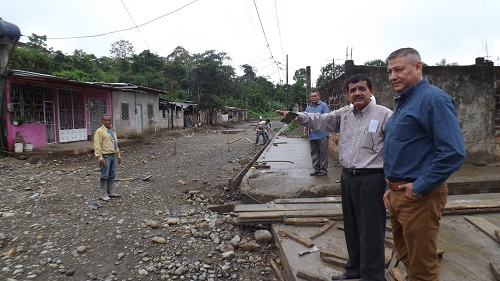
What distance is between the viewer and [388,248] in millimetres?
3174

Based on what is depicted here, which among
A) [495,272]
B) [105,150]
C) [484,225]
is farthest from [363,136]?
[105,150]

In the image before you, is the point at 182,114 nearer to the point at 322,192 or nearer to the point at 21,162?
the point at 21,162

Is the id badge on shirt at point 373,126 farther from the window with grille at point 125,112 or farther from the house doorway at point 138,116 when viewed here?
the house doorway at point 138,116

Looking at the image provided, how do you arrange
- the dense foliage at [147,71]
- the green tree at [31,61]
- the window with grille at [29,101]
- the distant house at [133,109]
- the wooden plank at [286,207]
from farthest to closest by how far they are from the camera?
the dense foliage at [147,71]
the green tree at [31,61]
the distant house at [133,109]
the window with grille at [29,101]
the wooden plank at [286,207]

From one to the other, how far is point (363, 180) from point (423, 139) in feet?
1.93

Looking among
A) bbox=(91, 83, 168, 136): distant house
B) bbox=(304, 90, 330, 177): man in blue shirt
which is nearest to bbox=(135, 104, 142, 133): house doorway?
bbox=(91, 83, 168, 136): distant house

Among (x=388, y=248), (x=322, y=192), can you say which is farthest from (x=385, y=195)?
(x=322, y=192)

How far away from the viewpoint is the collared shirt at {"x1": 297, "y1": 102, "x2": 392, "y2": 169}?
2432 millimetres

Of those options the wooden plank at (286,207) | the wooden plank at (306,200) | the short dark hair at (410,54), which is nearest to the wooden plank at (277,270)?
the wooden plank at (286,207)

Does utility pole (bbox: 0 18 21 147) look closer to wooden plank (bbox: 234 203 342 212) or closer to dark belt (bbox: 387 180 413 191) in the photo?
wooden plank (bbox: 234 203 342 212)

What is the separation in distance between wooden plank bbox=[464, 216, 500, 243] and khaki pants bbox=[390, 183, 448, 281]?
1914 mm

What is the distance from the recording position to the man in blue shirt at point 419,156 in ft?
5.89

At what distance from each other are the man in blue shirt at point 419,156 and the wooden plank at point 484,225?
1.98m

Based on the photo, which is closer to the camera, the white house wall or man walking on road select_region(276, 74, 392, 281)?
man walking on road select_region(276, 74, 392, 281)
